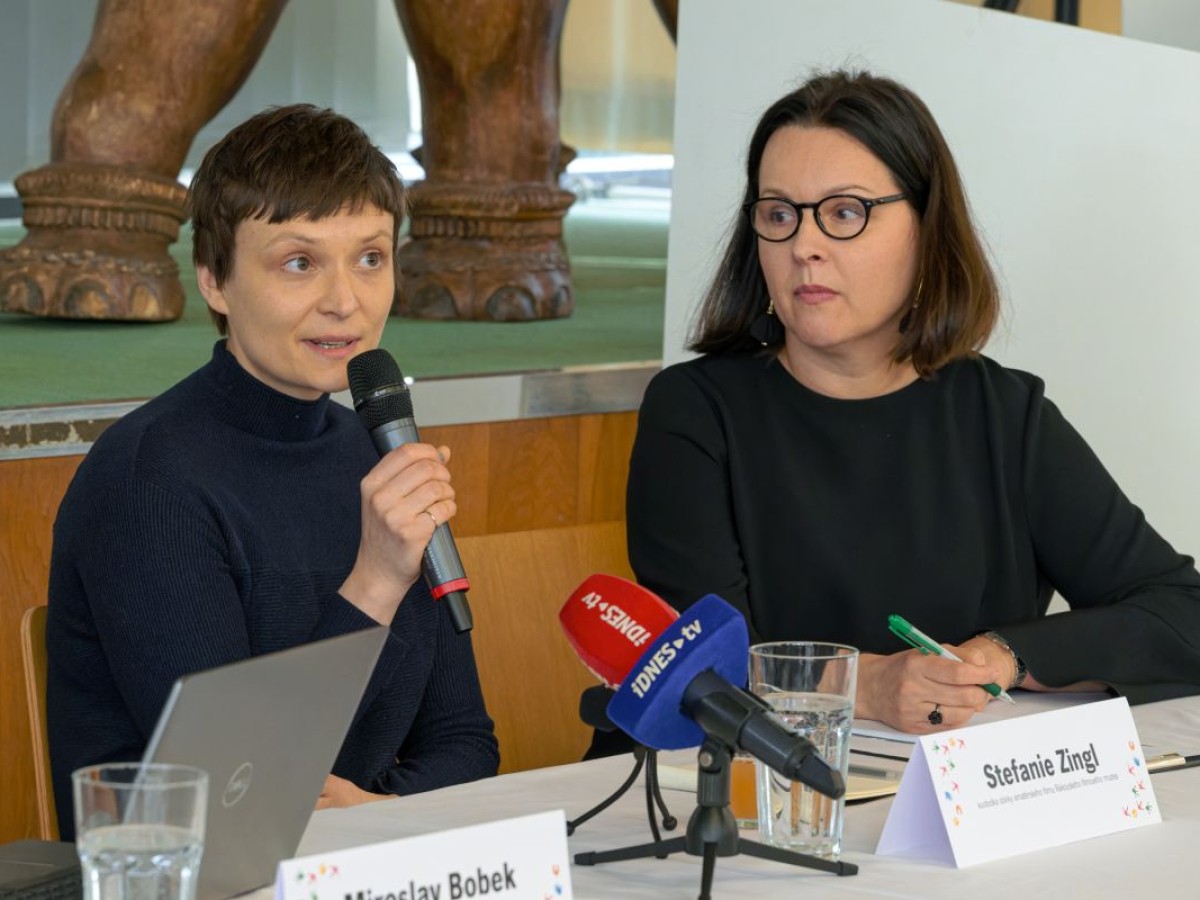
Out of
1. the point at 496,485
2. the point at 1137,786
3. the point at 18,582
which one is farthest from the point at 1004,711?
the point at 496,485

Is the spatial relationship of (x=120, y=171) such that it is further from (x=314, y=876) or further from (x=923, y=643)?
(x=314, y=876)

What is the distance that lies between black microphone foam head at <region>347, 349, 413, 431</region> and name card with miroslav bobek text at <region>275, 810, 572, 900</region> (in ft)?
1.40

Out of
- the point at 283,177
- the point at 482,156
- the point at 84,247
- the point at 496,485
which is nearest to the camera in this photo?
A: the point at 283,177

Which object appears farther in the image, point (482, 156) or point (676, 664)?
point (482, 156)

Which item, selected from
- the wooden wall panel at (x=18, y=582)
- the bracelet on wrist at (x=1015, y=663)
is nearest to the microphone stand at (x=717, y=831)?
the bracelet on wrist at (x=1015, y=663)

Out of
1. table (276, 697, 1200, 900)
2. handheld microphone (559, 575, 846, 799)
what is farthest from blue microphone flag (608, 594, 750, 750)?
table (276, 697, 1200, 900)

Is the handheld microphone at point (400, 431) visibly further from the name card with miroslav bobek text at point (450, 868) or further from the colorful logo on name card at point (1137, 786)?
the colorful logo on name card at point (1137, 786)

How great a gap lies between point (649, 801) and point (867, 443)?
0.77 meters

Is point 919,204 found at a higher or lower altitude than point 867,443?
higher

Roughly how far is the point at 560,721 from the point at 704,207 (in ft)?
3.03

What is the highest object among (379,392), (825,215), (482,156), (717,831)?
(482,156)

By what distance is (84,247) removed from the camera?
2336 millimetres

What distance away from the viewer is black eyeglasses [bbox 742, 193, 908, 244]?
1656mm

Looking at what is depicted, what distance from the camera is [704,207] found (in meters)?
2.46
